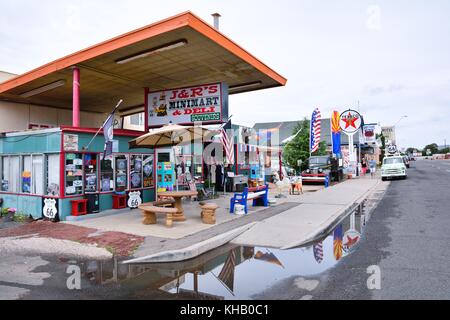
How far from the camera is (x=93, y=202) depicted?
10.9 meters

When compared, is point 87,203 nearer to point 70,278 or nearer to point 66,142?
point 66,142

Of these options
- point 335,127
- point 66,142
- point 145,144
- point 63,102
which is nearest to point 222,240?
point 145,144

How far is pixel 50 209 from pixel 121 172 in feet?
8.55

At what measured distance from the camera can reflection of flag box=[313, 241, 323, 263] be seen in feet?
21.7

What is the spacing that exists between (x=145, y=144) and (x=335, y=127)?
21534 millimetres

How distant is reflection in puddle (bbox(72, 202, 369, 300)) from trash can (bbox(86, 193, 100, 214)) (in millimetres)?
4649

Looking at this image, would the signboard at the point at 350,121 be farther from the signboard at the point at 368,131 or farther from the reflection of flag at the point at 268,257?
the reflection of flag at the point at 268,257

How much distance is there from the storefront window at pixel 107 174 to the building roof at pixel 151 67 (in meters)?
3.31

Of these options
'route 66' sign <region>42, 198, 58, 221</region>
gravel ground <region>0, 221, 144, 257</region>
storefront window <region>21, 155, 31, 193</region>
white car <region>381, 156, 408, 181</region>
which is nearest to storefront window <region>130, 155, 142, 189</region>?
'route 66' sign <region>42, 198, 58, 221</region>

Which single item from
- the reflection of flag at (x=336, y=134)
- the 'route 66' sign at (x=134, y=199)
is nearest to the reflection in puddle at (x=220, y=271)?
the 'route 66' sign at (x=134, y=199)

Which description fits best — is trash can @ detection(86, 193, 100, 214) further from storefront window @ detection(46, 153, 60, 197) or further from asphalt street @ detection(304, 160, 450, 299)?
asphalt street @ detection(304, 160, 450, 299)

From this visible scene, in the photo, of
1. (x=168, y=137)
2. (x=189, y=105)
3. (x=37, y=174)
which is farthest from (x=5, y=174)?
(x=189, y=105)

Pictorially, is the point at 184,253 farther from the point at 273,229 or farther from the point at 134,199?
the point at 134,199

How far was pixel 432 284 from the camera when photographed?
196 inches
